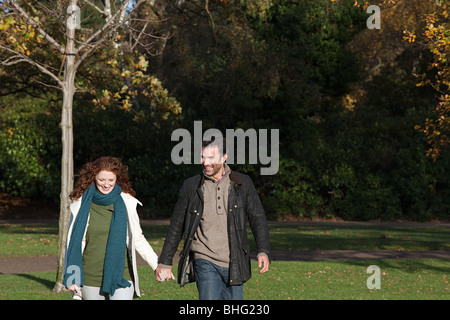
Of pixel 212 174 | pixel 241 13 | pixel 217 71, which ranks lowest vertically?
pixel 212 174

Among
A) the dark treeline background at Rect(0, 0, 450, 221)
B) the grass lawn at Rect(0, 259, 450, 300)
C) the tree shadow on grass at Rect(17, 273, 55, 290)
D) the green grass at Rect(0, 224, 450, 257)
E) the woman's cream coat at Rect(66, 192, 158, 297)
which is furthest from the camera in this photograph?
the dark treeline background at Rect(0, 0, 450, 221)

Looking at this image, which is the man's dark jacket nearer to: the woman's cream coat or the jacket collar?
the jacket collar

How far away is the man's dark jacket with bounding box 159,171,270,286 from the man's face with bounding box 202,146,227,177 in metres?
0.15

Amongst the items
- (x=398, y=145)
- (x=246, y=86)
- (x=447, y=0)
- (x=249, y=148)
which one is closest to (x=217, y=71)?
(x=246, y=86)

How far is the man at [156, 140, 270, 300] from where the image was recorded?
19.0 feet

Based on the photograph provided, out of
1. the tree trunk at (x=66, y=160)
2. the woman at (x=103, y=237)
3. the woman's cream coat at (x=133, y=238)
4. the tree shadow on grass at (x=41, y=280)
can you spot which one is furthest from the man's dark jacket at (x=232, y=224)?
the tree shadow on grass at (x=41, y=280)

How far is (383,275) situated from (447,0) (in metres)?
5.75

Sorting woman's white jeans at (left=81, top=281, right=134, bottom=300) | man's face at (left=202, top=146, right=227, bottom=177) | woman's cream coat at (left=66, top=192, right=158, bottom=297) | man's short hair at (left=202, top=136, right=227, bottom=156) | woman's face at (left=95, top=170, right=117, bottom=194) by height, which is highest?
man's short hair at (left=202, top=136, right=227, bottom=156)

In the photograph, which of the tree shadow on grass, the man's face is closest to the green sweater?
the man's face

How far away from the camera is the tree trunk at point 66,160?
10922 millimetres

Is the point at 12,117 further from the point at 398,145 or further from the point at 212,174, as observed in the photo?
the point at 212,174

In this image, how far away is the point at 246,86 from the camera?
28141 millimetres

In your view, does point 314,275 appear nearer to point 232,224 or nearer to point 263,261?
point 263,261

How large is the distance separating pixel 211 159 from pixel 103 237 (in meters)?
1.13
